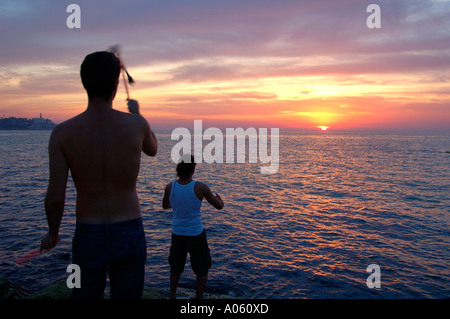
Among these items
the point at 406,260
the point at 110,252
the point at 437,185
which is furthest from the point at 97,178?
the point at 437,185

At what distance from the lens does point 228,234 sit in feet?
43.1

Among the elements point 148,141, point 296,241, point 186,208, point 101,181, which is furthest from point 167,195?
point 296,241

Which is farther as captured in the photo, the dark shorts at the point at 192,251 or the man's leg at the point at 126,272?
the dark shorts at the point at 192,251

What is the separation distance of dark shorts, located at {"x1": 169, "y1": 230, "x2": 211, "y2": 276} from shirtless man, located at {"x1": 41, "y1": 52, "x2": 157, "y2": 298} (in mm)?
2494

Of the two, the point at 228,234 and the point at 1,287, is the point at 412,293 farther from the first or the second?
the point at 1,287

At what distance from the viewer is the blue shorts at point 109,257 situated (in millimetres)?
2779

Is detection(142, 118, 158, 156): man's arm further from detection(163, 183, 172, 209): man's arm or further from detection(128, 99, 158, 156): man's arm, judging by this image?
detection(163, 183, 172, 209): man's arm

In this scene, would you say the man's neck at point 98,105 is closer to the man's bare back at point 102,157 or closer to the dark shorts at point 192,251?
the man's bare back at point 102,157

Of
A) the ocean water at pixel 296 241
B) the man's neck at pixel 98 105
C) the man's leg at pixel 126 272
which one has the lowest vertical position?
the ocean water at pixel 296 241

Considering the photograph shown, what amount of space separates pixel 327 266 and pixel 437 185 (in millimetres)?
21790

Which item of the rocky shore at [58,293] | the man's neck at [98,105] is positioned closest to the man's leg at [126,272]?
the man's neck at [98,105]

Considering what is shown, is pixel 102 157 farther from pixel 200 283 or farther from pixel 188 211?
pixel 200 283

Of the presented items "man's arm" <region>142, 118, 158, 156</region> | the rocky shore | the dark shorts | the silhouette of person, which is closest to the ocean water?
the rocky shore

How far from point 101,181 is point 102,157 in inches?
8.2
